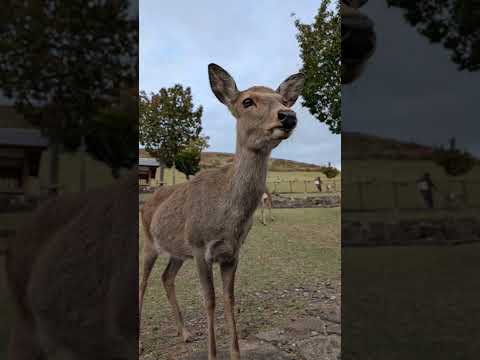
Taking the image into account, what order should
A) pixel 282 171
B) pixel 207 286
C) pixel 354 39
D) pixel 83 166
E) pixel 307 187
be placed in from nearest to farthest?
pixel 83 166, pixel 207 286, pixel 354 39, pixel 282 171, pixel 307 187

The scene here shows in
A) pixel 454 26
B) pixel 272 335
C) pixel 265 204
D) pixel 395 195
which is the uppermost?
pixel 454 26

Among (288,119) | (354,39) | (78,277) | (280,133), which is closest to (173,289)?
(78,277)

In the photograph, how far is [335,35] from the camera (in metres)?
4.75

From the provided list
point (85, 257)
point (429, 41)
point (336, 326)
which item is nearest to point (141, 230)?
point (85, 257)

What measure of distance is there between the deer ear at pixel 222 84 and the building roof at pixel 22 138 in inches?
59.7

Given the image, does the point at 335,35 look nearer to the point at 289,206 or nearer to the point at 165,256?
the point at 289,206

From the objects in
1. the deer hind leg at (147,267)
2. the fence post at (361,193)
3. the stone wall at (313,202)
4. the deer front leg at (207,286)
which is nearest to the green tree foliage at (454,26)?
the fence post at (361,193)

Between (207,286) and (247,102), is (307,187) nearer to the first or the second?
(247,102)

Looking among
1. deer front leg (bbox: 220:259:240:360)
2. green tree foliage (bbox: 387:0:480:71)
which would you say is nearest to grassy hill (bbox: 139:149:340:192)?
deer front leg (bbox: 220:259:240:360)

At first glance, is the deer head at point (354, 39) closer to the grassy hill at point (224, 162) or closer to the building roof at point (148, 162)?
the grassy hill at point (224, 162)

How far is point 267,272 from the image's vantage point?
14.8 feet

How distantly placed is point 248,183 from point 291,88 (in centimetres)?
104

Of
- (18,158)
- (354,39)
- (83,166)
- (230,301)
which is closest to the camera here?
(18,158)

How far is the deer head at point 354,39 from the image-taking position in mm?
4246
